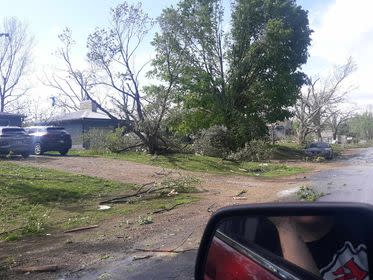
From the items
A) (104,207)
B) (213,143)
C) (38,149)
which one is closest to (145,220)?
(104,207)

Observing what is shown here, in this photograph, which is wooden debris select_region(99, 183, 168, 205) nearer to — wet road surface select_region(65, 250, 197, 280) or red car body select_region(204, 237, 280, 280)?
wet road surface select_region(65, 250, 197, 280)

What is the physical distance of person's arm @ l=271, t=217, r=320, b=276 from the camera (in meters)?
2.03

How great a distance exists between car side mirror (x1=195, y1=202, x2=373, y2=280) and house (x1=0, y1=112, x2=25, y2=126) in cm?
4238

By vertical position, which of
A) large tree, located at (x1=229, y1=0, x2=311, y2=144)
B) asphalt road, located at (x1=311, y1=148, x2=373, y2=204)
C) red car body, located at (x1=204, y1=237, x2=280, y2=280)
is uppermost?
large tree, located at (x1=229, y1=0, x2=311, y2=144)

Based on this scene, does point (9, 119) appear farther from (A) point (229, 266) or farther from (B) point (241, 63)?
(A) point (229, 266)

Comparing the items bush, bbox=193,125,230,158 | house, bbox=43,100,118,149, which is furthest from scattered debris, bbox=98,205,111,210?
house, bbox=43,100,118,149

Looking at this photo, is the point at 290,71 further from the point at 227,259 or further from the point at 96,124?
the point at 227,259

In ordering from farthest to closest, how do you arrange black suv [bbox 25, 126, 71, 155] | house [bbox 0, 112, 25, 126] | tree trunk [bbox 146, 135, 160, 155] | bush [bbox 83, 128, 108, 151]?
house [bbox 0, 112, 25, 126]
bush [bbox 83, 128, 108, 151]
tree trunk [bbox 146, 135, 160, 155]
black suv [bbox 25, 126, 71, 155]

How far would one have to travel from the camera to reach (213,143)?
101 ft

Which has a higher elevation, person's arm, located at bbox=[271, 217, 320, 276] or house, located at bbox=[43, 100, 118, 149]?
house, located at bbox=[43, 100, 118, 149]

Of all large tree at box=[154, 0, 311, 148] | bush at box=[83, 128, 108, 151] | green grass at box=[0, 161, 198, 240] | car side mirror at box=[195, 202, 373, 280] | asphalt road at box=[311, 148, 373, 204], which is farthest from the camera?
large tree at box=[154, 0, 311, 148]

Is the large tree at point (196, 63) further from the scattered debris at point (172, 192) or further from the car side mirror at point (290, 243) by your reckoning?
the car side mirror at point (290, 243)

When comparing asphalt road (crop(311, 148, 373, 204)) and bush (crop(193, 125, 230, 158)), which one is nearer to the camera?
asphalt road (crop(311, 148, 373, 204))

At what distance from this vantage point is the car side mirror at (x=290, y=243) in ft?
6.31
